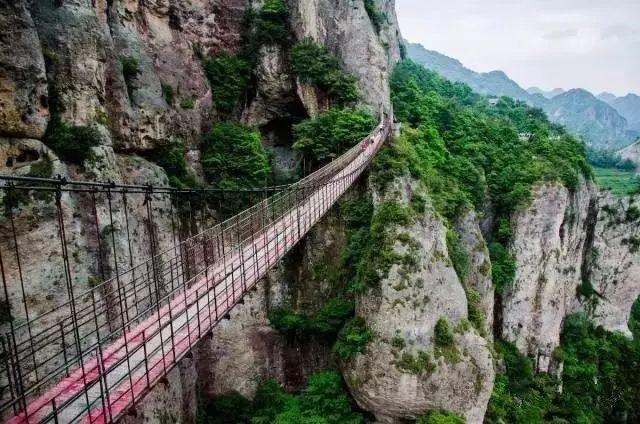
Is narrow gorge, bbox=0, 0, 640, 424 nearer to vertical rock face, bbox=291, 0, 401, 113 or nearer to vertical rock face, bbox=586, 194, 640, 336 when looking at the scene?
vertical rock face, bbox=291, 0, 401, 113

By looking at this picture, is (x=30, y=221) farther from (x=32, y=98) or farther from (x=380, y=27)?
(x=380, y=27)

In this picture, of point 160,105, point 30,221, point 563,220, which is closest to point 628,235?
point 563,220

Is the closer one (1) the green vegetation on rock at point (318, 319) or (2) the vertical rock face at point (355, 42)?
(1) the green vegetation on rock at point (318, 319)

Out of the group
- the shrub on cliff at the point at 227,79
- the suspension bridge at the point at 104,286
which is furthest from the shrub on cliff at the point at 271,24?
the suspension bridge at the point at 104,286

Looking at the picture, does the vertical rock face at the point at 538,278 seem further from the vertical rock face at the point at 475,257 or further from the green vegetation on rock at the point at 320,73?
the green vegetation on rock at the point at 320,73

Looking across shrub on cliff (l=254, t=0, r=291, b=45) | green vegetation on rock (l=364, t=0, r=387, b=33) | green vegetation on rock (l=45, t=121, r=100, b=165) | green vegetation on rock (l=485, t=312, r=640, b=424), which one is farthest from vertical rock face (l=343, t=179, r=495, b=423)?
green vegetation on rock (l=364, t=0, r=387, b=33)

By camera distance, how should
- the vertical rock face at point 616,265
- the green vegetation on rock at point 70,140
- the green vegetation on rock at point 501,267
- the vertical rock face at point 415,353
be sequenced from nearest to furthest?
the green vegetation on rock at point 70,140 → the vertical rock face at point 415,353 → the green vegetation on rock at point 501,267 → the vertical rock face at point 616,265
